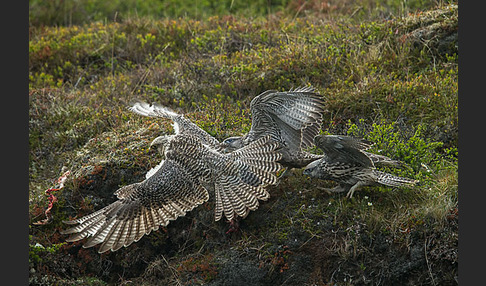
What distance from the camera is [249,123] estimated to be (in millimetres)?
9266

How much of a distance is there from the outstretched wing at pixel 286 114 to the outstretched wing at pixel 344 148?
2.74 ft

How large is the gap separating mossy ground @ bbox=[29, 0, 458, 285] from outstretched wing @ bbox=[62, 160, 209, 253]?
59 cm

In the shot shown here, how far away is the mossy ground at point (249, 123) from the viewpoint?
6871mm

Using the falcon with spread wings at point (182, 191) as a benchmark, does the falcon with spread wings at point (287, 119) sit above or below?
above

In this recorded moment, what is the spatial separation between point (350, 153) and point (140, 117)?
445 cm

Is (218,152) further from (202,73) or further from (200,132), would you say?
(202,73)

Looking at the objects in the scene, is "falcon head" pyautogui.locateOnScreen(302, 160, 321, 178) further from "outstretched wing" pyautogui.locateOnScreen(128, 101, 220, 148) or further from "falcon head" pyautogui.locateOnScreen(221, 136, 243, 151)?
"outstretched wing" pyautogui.locateOnScreen(128, 101, 220, 148)

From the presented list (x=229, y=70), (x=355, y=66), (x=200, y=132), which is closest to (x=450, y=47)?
(x=355, y=66)

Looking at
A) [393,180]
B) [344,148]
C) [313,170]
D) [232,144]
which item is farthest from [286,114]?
[393,180]

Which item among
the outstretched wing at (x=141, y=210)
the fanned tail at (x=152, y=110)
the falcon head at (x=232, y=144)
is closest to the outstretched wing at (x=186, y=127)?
the fanned tail at (x=152, y=110)

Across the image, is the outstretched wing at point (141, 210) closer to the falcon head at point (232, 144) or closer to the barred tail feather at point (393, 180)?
the falcon head at point (232, 144)

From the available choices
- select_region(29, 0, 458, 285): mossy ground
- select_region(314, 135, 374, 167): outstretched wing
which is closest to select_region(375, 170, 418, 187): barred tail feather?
select_region(314, 135, 374, 167): outstretched wing

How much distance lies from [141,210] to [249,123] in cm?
280

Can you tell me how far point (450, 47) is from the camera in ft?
33.9
